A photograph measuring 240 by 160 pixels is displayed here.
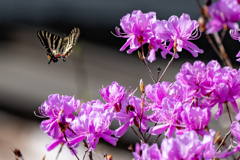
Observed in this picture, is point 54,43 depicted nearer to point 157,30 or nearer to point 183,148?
point 157,30

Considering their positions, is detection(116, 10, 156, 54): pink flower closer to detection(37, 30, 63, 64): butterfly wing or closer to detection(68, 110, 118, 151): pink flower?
detection(68, 110, 118, 151): pink flower

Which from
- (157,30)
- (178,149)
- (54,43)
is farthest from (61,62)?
(178,149)

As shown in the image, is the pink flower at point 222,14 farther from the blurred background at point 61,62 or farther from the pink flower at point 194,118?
the blurred background at point 61,62

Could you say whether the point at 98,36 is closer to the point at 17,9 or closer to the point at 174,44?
the point at 17,9

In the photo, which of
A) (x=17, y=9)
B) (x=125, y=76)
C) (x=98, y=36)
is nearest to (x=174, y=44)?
(x=125, y=76)

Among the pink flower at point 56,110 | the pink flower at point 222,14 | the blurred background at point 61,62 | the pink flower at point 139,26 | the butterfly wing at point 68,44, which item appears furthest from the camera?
the blurred background at point 61,62

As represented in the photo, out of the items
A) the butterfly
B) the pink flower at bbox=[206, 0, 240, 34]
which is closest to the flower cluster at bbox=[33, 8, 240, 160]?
the pink flower at bbox=[206, 0, 240, 34]

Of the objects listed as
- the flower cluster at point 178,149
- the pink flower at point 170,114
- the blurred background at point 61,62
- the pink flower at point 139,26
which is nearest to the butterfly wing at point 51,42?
the blurred background at point 61,62
